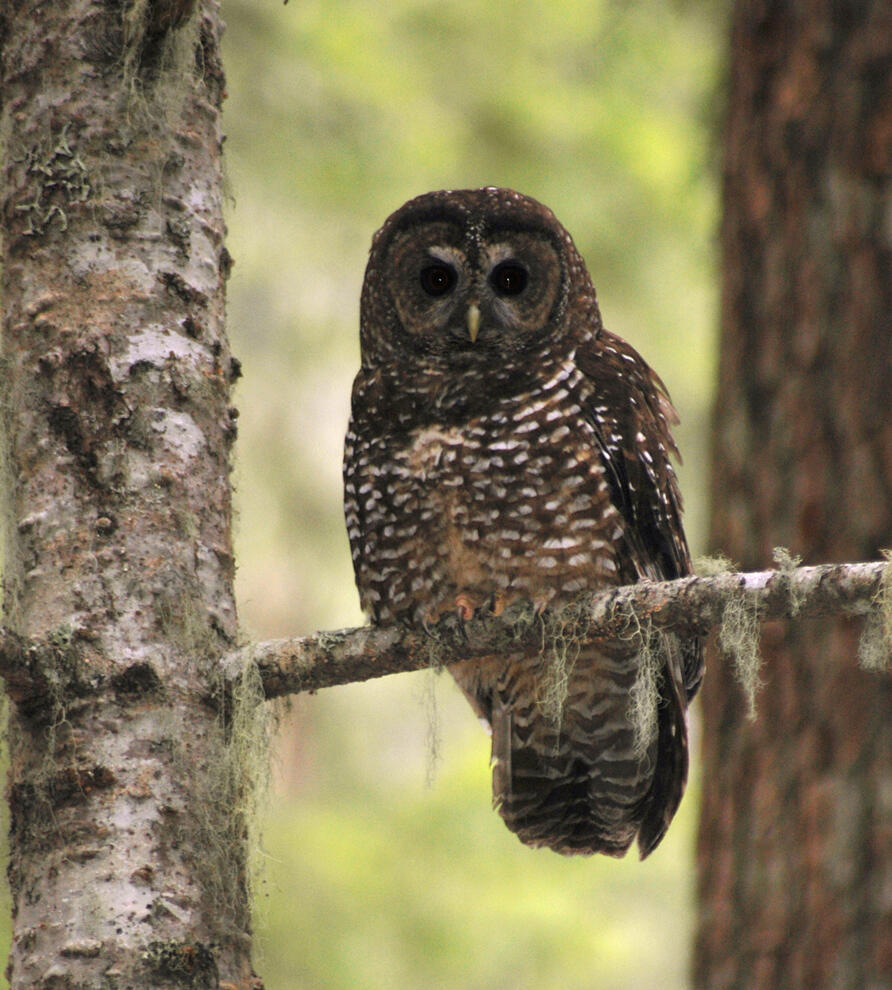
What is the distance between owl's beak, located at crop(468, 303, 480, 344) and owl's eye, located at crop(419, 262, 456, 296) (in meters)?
0.13

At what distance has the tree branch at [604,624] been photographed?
2.06 meters

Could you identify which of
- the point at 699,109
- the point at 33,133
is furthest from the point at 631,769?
the point at 699,109

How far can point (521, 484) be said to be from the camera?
2.99m

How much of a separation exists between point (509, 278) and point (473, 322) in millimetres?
209

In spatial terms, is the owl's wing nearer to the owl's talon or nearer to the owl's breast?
the owl's breast

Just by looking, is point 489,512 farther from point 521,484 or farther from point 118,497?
point 118,497

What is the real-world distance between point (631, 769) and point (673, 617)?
1128 millimetres

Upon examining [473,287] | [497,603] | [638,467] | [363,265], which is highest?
[363,265]

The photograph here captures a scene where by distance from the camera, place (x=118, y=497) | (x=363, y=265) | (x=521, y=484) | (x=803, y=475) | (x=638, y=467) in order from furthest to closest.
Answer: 1. (x=363, y=265)
2. (x=803, y=475)
3. (x=638, y=467)
4. (x=521, y=484)
5. (x=118, y=497)

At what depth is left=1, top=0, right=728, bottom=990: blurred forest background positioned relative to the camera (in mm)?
5512

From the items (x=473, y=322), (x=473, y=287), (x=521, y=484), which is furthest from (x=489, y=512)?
(x=473, y=287)

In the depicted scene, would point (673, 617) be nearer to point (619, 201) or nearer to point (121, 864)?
point (121, 864)

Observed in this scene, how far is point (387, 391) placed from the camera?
3285 mm

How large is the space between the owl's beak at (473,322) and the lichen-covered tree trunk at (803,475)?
124cm
